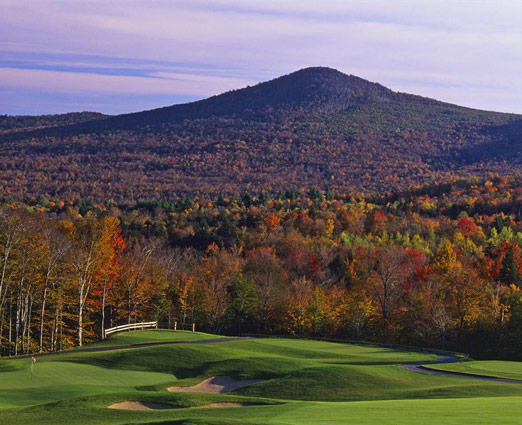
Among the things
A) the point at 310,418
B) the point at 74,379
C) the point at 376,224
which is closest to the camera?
the point at 310,418

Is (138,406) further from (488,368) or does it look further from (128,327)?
(128,327)

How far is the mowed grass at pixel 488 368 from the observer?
38416 mm

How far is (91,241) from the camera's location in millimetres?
61094

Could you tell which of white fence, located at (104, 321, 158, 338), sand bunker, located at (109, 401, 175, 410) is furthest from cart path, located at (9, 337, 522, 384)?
sand bunker, located at (109, 401, 175, 410)

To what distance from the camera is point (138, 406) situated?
2866 centimetres

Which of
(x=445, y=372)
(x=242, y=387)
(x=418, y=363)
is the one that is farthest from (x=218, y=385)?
(x=418, y=363)

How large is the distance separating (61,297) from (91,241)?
15.7ft

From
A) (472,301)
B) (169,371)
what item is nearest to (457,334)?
(472,301)

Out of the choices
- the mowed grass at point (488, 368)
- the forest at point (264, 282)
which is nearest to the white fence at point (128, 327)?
the forest at point (264, 282)

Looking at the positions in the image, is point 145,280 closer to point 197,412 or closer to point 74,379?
point 74,379

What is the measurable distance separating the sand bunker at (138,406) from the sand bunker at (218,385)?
580 centimetres

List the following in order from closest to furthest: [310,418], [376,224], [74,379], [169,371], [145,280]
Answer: [310,418] → [74,379] → [169,371] → [145,280] → [376,224]

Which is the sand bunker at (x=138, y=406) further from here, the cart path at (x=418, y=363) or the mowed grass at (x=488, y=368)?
the mowed grass at (x=488, y=368)

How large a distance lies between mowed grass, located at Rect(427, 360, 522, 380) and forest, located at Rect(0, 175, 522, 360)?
1094 cm
